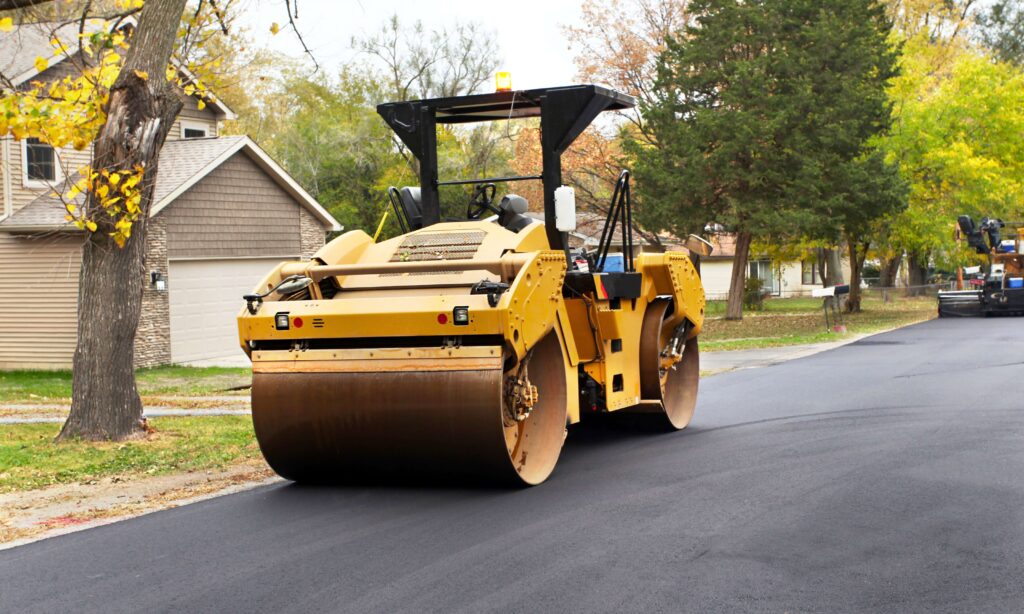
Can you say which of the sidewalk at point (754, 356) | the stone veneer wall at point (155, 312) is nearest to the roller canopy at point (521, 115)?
the sidewalk at point (754, 356)

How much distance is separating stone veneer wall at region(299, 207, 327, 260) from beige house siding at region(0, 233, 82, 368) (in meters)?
5.41

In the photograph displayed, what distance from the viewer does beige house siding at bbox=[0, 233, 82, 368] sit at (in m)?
22.2

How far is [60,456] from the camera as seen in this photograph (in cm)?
1048

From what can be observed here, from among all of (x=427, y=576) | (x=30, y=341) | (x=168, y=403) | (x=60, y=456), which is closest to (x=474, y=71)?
(x=30, y=341)

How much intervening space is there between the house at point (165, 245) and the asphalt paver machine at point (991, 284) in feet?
67.7

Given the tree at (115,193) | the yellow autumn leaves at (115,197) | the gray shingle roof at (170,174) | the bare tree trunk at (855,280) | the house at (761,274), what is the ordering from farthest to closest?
the house at (761,274) < the bare tree trunk at (855,280) < the gray shingle roof at (170,174) < the tree at (115,193) < the yellow autumn leaves at (115,197)

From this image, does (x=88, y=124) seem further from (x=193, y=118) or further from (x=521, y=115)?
(x=193, y=118)

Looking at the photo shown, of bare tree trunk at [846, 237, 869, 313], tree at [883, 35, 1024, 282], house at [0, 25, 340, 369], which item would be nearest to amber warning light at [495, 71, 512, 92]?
house at [0, 25, 340, 369]

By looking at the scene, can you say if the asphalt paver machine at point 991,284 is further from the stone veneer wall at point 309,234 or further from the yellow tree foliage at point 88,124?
the yellow tree foliage at point 88,124

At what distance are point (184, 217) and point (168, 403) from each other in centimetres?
831

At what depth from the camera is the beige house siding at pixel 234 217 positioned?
23.2 metres

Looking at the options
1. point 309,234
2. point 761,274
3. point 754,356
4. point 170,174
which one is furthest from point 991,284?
point 761,274

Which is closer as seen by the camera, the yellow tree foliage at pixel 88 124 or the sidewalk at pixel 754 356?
the yellow tree foliage at pixel 88 124

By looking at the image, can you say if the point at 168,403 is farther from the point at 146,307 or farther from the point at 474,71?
the point at 474,71
